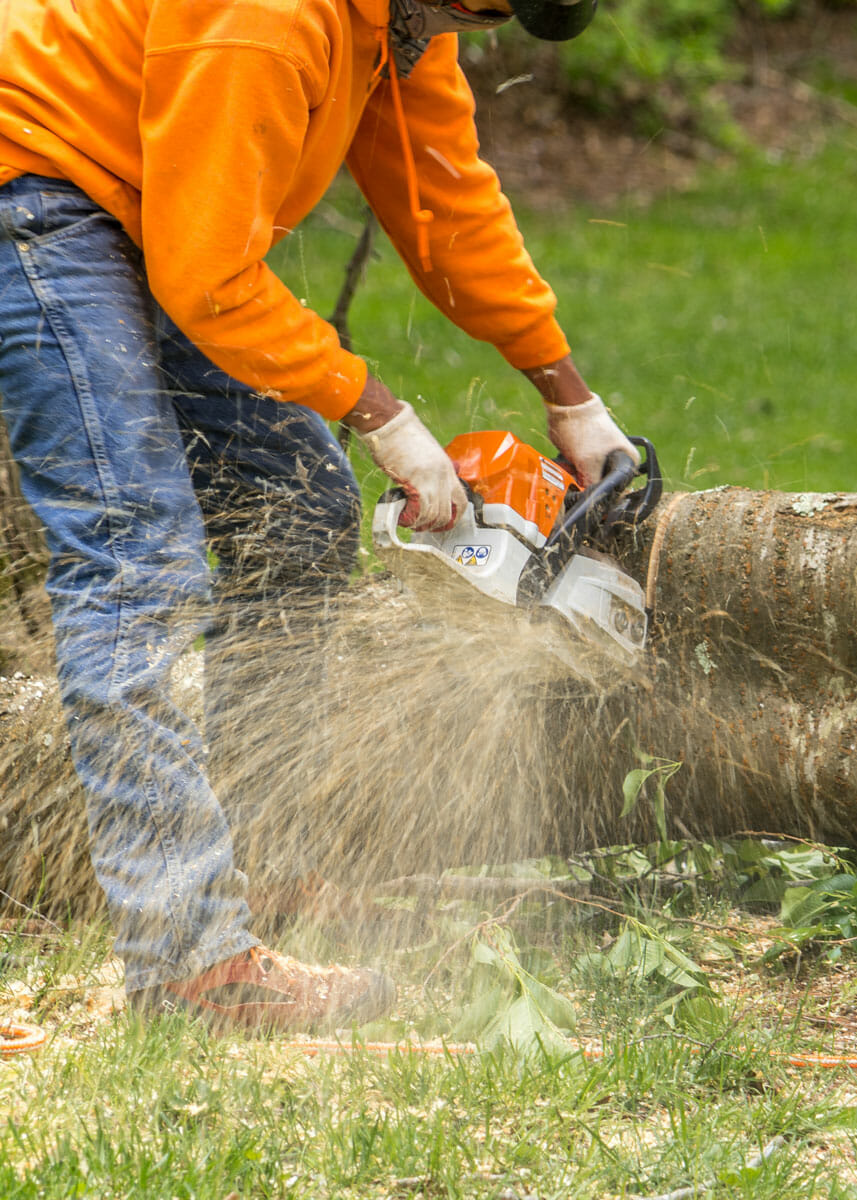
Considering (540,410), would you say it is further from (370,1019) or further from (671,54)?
(671,54)

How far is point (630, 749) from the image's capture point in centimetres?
244

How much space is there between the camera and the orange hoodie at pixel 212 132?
1.91m

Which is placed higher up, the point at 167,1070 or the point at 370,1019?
the point at 167,1070

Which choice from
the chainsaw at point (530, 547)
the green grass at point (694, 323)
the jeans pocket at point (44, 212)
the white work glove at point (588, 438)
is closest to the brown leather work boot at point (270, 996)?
the chainsaw at point (530, 547)

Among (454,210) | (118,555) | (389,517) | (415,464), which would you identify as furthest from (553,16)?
(118,555)

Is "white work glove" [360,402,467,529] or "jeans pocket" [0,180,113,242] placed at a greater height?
"jeans pocket" [0,180,113,242]

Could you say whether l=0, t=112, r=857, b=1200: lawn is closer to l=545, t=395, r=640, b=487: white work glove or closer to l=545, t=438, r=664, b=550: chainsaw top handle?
l=545, t=395, r=640, b=487: white work glove

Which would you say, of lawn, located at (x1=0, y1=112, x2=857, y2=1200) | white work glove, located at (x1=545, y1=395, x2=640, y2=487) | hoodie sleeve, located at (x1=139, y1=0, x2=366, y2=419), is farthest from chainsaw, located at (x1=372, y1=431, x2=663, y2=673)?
Result: lawn, located at (x1=0, y1=112, x2=857, y2=1200)

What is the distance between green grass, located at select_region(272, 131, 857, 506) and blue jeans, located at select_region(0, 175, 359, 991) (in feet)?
8.86

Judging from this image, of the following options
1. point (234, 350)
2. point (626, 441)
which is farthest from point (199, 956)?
point (626, 441)

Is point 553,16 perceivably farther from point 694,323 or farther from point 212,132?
point 694,323

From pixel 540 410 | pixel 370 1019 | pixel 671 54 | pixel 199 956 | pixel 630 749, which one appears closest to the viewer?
pixel 199 956

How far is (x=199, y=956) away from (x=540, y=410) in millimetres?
4865

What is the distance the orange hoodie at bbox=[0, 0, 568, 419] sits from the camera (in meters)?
1.91
